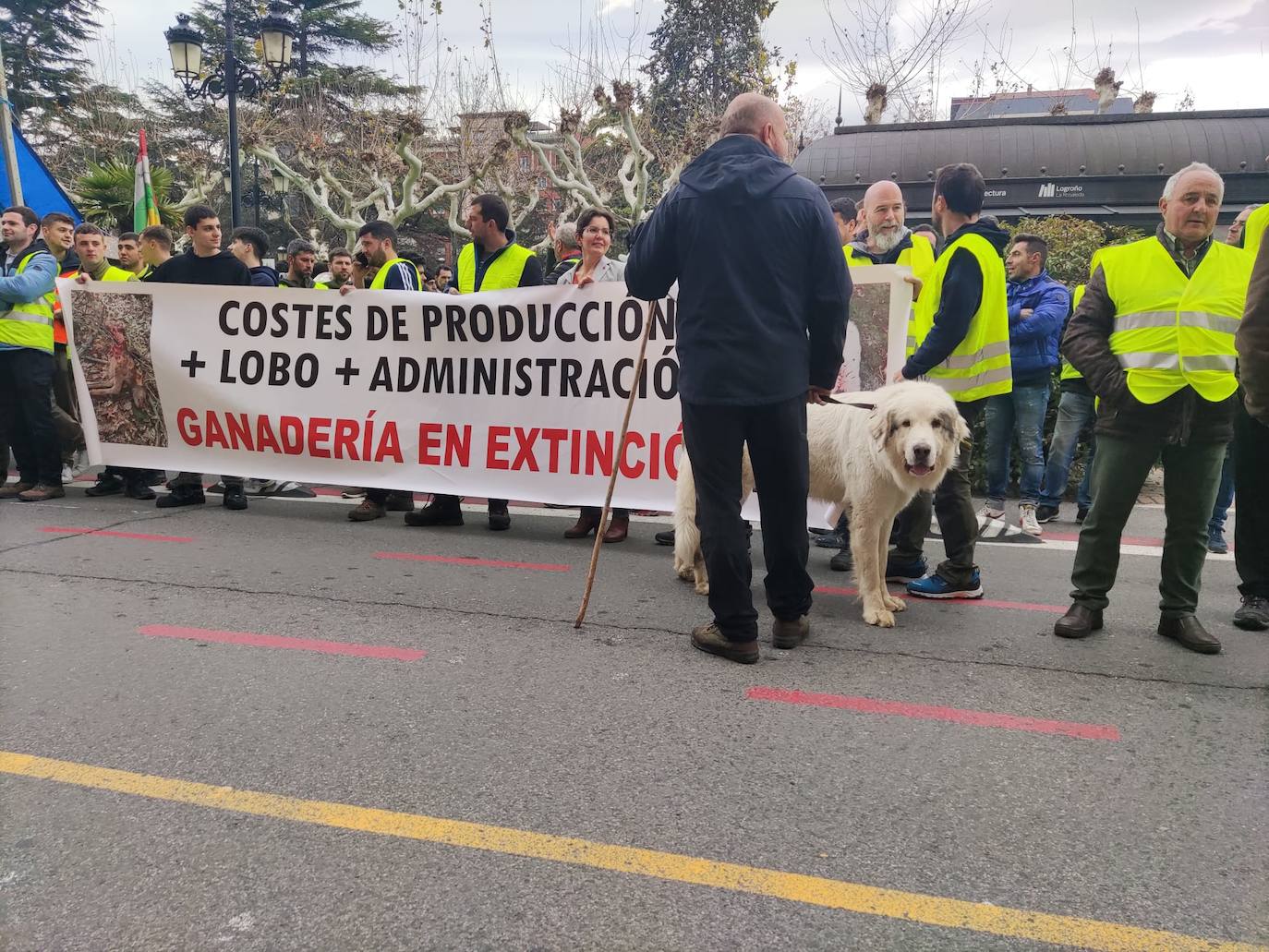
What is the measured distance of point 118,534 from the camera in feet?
20.7

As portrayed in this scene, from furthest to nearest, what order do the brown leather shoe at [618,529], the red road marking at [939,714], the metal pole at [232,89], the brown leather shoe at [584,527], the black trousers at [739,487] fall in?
the metal pole at [232,89] < the brown leather shoe at [584,527] < the brown leather shoe at [618,529] < the black trousers at [739,487] < the red road marking at [939,714]

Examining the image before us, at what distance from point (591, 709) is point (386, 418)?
4135 millimetres

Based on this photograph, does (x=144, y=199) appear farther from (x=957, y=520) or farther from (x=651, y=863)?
(x=651, y=863)

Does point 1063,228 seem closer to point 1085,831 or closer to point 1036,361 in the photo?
point 1036,361

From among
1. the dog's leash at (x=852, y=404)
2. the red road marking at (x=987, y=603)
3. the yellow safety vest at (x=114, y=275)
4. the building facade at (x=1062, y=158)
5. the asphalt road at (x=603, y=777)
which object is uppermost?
the building facade at (x=1062, y=158)

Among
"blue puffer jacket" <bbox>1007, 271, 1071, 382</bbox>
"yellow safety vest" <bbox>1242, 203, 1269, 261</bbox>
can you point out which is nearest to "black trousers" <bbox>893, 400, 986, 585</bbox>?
"yellow safety vest" <bbox>1242, 203, 1269, 261</bbox>

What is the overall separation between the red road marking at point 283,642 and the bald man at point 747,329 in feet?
4.39

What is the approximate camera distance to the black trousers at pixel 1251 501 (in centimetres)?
444

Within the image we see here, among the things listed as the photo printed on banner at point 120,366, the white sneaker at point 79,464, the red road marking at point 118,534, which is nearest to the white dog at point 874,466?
the red road marking at point 118,534

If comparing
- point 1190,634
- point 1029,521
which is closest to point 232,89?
point 1029,521

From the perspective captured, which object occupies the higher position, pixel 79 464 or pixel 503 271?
pixel 503 271

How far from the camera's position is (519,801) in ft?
8.75

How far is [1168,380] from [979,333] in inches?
48.7

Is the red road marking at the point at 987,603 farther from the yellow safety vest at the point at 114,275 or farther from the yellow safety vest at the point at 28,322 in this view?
the yellow safety vest at the point at 28,322
